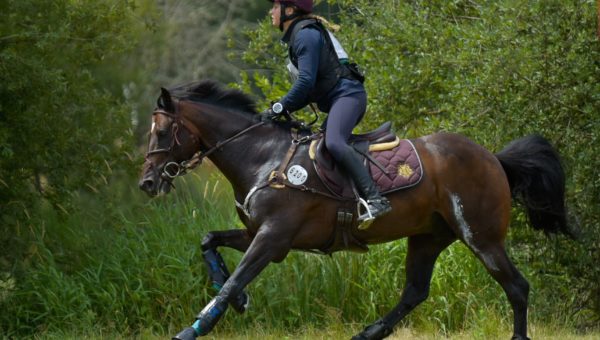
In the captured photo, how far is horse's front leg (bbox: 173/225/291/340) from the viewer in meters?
7.31

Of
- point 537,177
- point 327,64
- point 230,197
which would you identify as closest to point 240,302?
point 327,64

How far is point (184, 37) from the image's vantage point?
86.9ft

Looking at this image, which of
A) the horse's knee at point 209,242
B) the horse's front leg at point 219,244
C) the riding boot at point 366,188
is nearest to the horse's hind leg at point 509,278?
the riding boot at point 366,188

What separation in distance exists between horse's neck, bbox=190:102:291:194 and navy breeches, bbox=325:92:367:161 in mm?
406

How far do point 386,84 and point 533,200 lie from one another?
2799 mm

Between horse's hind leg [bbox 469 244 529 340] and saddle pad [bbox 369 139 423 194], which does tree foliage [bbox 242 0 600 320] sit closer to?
horse's hind leg [bbox 469 244 529 340]

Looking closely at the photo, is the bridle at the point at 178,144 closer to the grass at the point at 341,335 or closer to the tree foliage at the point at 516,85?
the grass at the point at 341,335

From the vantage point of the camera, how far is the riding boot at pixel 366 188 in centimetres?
761

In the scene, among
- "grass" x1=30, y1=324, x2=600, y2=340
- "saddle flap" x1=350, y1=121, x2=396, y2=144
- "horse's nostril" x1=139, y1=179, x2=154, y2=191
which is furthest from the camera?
"grass" x1=30, y1=324, x2=600, y2=340

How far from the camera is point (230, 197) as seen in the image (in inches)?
462

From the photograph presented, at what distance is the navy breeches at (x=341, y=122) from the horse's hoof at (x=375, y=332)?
148 cm

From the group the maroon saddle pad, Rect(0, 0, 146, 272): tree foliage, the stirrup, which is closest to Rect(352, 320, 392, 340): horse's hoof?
the stirrup

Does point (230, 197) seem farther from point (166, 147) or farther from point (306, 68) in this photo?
point (306, 68)

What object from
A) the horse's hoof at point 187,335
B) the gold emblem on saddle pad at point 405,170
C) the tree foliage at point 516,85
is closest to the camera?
the horse's hoof at point 187,335
